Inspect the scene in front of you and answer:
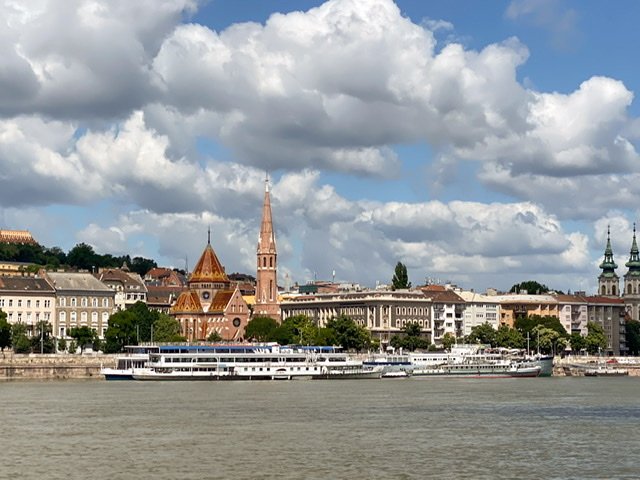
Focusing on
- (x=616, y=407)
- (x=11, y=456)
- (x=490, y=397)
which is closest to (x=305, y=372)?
(x=490, y=397)

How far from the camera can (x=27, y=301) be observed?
160000 mm

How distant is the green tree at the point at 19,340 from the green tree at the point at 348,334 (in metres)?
36.2

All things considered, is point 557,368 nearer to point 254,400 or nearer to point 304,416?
point 254,400

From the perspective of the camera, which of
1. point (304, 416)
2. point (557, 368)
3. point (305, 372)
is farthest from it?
point (557, 368)

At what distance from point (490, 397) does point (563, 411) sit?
1555cm

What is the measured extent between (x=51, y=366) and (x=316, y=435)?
243 ft

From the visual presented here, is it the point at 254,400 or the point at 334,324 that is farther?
the point at 334,324

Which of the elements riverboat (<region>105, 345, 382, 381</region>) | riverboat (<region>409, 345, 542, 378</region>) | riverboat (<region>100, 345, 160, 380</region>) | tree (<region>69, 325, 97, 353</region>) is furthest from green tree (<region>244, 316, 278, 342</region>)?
riverboat (<region>100, 345, 160, 380</region>)

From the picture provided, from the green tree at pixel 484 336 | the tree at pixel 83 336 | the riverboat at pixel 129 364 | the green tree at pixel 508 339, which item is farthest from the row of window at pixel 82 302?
the green tree at pixel 508 339

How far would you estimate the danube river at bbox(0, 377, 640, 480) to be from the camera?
4669 cm

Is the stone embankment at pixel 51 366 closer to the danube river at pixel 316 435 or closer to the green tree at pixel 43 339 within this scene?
the green tree at pixel 43 339

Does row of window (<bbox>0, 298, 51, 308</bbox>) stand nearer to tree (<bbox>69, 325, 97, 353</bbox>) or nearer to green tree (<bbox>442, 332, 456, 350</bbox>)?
tree (<bbox>69, 325, 97, 353</bbox>)

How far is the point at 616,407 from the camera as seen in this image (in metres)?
80.1

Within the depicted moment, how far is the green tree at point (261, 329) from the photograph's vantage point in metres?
168
